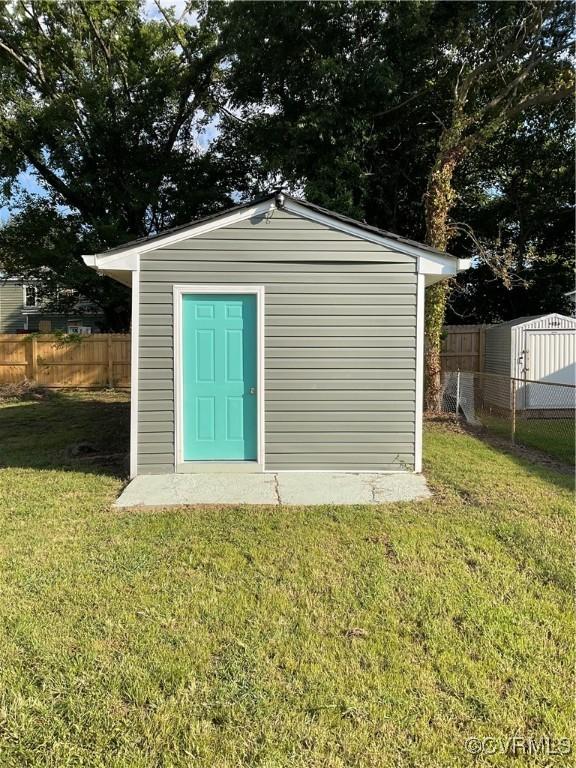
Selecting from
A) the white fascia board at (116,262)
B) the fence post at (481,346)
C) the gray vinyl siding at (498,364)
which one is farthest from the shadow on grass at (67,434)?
the fence post at (481,346)

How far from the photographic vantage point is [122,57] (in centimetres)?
1550

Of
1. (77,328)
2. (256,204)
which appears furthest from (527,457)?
(77,328)

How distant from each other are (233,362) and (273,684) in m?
3.86

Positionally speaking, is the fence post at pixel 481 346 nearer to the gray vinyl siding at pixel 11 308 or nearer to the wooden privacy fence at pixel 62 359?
the wooden privacy fence at pixel 62 359

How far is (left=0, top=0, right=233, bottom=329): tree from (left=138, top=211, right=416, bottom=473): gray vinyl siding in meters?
10.4

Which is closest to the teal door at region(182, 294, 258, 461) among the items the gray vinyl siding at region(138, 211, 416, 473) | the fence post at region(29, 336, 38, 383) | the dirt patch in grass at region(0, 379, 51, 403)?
the gray vinyl siding at region(138, 211, 416, 473)

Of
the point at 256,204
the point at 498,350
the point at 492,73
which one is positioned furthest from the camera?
the point at 498,350

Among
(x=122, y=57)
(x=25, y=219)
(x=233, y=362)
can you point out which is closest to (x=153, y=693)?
(x=233, y=362)

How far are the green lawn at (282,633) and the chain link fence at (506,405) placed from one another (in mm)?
4706

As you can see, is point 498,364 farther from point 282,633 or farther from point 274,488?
point 282,633

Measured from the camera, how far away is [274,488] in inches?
204

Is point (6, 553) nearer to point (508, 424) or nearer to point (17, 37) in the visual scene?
point (508, 424)

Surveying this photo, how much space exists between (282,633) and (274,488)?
8.47ft

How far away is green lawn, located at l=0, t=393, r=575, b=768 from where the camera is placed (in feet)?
6.38
